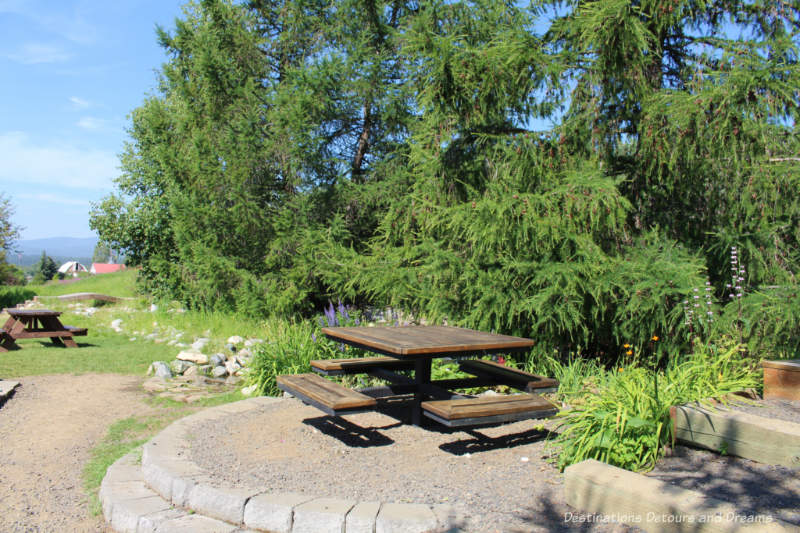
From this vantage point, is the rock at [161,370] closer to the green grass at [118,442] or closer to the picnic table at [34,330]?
the green grass at [118,442]

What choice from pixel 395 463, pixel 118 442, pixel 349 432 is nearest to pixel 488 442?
pixel 395 463

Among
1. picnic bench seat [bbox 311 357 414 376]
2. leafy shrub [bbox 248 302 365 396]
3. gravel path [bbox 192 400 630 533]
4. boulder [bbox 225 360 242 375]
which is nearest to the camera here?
gravel path [bbox 192 400 630 533]

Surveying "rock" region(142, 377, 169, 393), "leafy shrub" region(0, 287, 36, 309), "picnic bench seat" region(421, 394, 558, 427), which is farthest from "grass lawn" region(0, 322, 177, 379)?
"leafy shrub" region(0, 287, 36, 309)

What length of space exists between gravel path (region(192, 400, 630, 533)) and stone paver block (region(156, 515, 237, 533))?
28 centimetres

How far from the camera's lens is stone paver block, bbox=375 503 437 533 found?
104 inches

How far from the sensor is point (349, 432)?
14.7ft

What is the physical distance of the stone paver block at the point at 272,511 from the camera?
2822 millimetres

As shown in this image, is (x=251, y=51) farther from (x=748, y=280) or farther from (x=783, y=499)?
(x=783, y=499)

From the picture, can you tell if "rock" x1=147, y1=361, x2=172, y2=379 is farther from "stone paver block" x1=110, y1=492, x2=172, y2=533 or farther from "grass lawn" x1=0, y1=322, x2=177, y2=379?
"stone paver block" x1=110, y1=492, x2=172, y2=533

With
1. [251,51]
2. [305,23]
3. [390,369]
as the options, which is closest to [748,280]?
[390,369]

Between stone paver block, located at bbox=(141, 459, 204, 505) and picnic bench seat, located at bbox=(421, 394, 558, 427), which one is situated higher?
picnic bench seat, located at bbox=(421, 394, 558, 427)

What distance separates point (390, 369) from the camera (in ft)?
17.0

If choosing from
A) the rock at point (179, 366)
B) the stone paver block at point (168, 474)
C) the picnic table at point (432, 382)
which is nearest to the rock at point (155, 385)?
the rock at point (179, 366)

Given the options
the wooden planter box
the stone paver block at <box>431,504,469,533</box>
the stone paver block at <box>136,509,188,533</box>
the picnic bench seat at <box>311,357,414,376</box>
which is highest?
the wooden planter box
